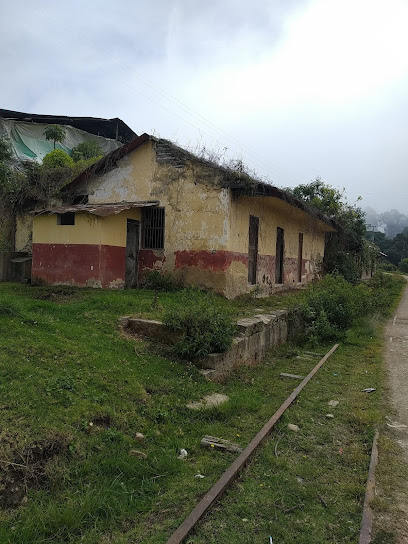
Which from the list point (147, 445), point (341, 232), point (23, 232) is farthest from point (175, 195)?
point (341, 232)

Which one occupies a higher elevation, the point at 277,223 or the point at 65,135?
the point at 65,135

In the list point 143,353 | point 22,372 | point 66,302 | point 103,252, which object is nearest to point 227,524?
point 22,372

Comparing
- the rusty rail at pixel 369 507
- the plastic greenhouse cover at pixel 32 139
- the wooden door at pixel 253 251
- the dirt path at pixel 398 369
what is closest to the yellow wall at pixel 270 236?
the wooden door at pixel 253 251

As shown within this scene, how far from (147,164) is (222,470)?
9.86 metres

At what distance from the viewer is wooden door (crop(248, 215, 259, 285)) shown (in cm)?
1270

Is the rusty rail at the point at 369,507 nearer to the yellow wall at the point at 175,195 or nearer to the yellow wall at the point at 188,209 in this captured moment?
the yellow wall at the point at 188,209

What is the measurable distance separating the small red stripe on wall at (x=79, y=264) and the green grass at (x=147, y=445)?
3698mm

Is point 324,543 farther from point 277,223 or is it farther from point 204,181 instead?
point 277,223

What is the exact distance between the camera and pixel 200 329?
618 cm

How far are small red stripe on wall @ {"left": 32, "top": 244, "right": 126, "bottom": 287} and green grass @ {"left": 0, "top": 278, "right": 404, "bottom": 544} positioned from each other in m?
3.70

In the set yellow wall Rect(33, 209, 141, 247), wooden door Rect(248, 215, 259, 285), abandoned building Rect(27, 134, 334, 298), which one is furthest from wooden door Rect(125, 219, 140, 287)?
wooden door Rect(248, 215, 259, 285)

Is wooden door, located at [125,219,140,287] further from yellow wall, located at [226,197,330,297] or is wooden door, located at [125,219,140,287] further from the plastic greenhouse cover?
the plastic greenhouse cover

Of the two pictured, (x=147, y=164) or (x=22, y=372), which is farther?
(x=147, y=164)

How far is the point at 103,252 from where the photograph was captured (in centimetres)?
1010
